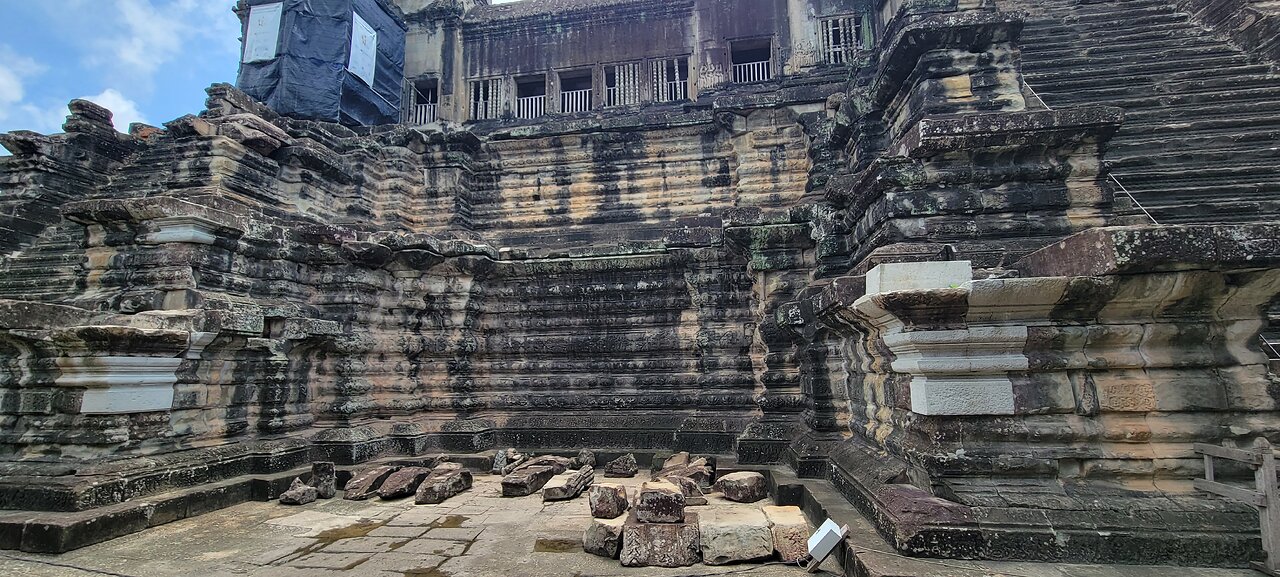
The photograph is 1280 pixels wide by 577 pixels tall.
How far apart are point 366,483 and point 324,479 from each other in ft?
1.50

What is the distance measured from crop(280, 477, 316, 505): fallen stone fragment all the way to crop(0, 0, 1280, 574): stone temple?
370mm

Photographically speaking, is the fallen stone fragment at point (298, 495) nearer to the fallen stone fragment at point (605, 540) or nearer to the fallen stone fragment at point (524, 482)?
the fallen stone fragment at point (524, 482)

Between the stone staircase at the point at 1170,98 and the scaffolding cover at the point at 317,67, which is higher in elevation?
the scaffolding cover at the point at 317,67

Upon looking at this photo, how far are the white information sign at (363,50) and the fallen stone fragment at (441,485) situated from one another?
12.3 m

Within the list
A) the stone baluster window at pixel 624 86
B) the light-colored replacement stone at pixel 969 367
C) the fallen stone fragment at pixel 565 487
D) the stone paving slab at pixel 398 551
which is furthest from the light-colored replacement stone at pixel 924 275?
the stone baluster window at pixel 624 86

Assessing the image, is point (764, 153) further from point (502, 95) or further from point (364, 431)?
point (502, 95)

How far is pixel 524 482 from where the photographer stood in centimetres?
650

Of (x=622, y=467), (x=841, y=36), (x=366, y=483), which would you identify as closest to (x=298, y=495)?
(x=366, y=483)

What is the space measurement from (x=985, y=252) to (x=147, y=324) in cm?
836

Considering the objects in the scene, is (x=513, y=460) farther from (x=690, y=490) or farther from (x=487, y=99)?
(x=487, y=99)

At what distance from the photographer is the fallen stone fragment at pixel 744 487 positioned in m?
5.87

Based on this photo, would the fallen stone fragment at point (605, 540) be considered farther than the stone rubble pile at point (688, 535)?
Yes

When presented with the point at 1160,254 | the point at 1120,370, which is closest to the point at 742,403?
the point at 1120,370

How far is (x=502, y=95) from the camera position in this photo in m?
16.6
